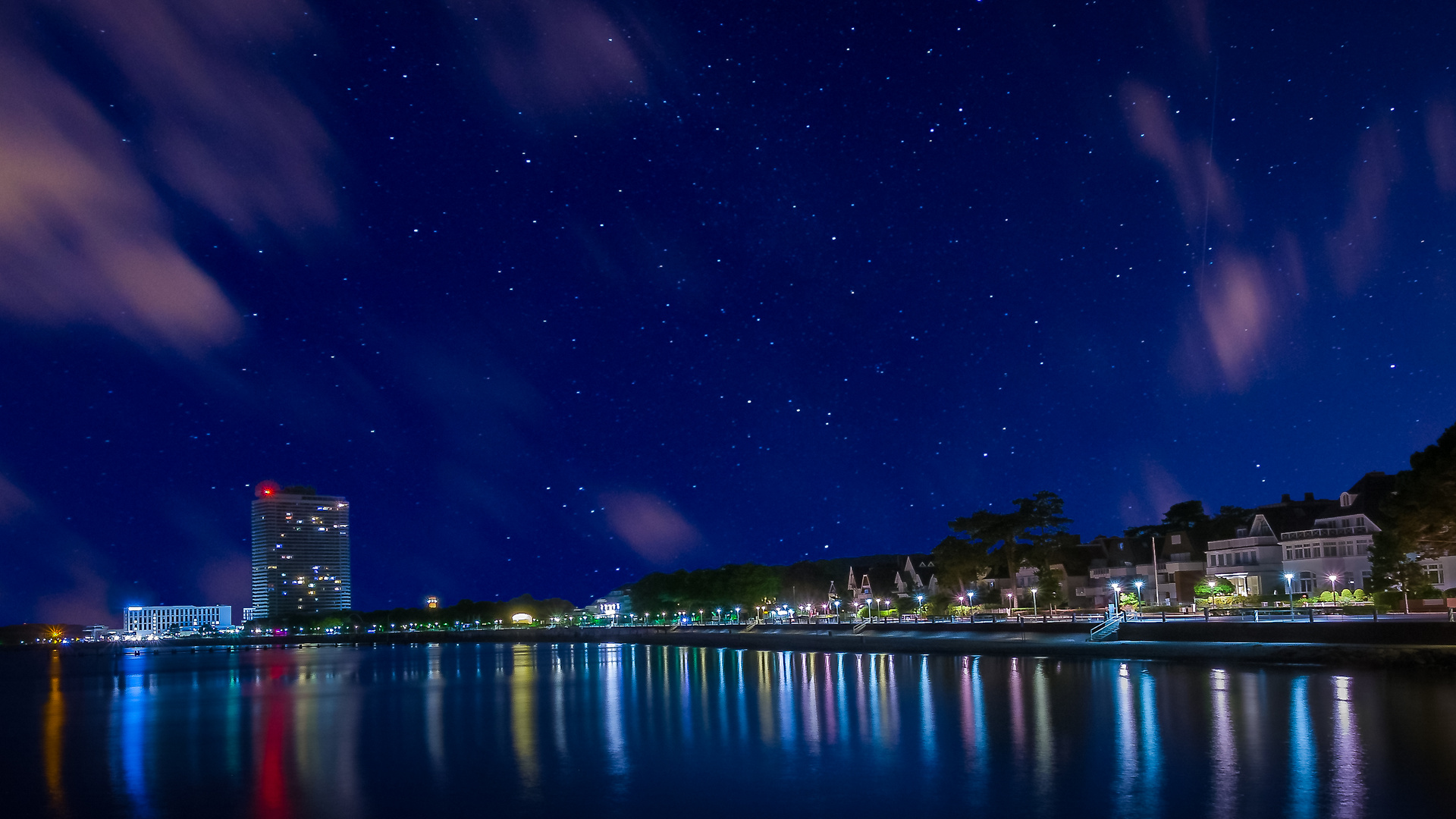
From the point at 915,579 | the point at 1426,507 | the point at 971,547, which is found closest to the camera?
the point at 1426,507

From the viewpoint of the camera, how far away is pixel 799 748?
26562 millimetres

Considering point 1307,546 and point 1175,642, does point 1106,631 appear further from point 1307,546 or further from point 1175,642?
point 1307,546

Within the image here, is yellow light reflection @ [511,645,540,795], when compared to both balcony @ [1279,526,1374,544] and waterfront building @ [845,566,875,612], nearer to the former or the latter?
balcony @ [1279,526,1374,544]

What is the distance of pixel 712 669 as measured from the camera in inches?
2459

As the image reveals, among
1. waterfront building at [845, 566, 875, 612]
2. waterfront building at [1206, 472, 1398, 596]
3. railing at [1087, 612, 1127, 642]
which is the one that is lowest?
waterfront building at [845, 566, 875, 612]

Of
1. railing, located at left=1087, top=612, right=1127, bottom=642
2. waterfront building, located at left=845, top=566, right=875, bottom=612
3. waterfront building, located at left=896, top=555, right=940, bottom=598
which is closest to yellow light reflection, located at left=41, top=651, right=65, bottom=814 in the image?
railing, located at left=1087, top=612, right=1127, bottom=642

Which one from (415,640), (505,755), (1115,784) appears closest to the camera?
(1115,784)

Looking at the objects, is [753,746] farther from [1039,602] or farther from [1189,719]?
[1039,602]

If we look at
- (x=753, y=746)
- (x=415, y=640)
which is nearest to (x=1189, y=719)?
(x=753, y=746)

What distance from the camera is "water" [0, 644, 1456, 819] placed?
19.5 metres

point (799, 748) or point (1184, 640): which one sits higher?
point (799, 748)

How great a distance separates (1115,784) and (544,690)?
3474cm

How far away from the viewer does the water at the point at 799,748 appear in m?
19.5

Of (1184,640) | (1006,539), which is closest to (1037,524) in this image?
(1006,539)
